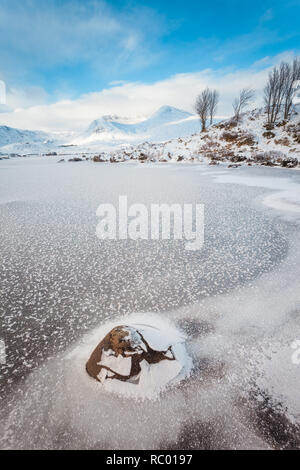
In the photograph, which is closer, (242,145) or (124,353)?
(124,353)

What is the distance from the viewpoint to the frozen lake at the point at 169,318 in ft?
4.41

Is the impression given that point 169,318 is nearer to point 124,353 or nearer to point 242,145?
point 124,353

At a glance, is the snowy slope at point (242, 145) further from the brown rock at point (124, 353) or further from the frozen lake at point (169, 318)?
the brown rock at point (124, 353)

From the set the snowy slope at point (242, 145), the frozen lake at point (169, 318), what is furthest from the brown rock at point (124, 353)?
the snowy slope at point (242, 145)

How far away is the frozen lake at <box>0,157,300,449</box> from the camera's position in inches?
52.9

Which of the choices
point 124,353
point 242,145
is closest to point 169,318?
point 124,353

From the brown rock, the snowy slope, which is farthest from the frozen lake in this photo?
the snowy slope

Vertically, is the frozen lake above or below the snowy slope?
below

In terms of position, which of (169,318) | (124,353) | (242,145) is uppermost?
(242,145)

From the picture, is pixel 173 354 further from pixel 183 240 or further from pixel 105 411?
pixel 183 240

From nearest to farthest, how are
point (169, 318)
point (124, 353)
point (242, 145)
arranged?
point (124, 353) < point (169, 318) < point (242, 145)

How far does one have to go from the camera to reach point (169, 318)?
224 cm

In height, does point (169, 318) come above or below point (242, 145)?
below

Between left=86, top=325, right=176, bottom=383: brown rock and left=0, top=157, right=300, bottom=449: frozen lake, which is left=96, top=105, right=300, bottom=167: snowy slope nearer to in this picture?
left=0, top=157, right=300, bottom=449: frozen lake
